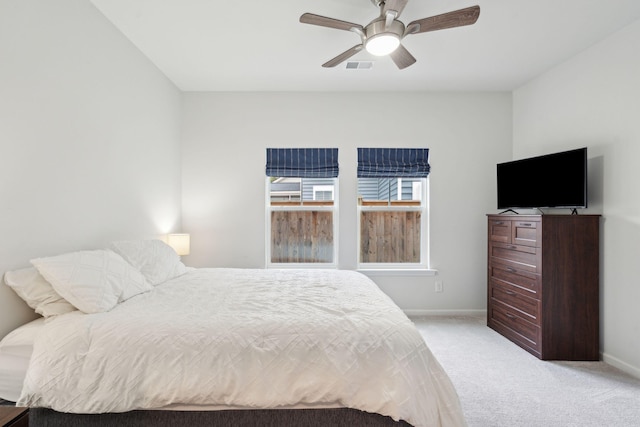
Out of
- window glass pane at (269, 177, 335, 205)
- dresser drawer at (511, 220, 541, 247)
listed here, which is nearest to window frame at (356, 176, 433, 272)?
window glass pane at (269, 177, 335, 205)

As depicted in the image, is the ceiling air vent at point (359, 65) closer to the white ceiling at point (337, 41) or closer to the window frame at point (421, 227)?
the white ceiling at point (337, 41)

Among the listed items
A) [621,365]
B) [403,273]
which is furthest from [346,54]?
[621,365]

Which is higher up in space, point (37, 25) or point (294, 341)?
point (37, 25)

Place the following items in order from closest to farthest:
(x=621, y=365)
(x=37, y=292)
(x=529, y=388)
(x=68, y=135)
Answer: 1. (x=37, y=292)
2. (x=68, y=135)
3. (x=529, y=388)
4. (x=621, y=365)

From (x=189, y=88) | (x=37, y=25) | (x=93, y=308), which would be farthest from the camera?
(x=189, y=88)

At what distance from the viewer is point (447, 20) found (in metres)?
1.86

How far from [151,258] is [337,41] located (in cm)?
231

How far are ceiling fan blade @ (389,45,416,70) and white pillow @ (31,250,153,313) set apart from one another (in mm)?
2338

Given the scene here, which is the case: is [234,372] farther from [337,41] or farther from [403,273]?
[403,273]

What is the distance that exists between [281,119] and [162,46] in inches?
54.5

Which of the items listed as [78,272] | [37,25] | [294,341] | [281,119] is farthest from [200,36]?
[294,341]

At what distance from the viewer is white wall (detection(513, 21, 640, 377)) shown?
92.7 inches

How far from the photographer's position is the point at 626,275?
94.6 inches

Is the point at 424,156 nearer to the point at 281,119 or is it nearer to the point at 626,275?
the point at 281,119
